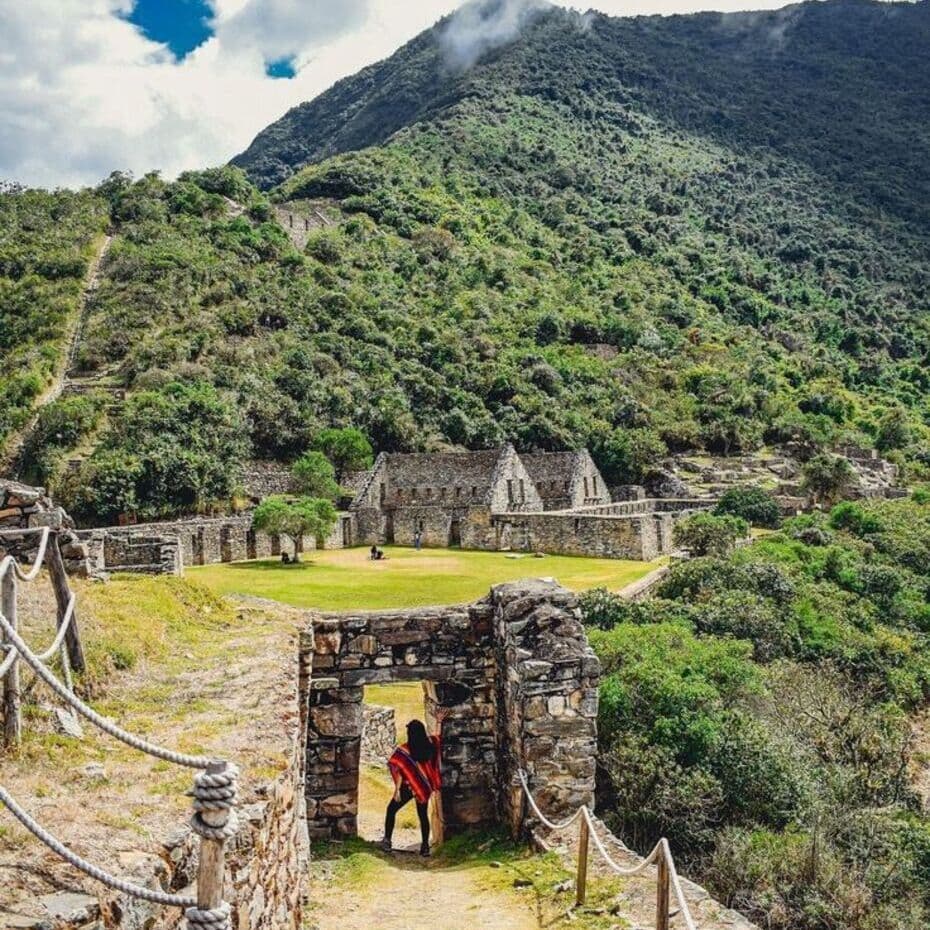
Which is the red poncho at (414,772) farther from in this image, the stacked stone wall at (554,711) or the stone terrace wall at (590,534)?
the stone terrace wall at (590,534)

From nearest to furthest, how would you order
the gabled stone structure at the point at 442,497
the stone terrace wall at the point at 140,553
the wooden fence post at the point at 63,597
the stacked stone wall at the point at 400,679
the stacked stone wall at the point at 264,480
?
the wooden fence post at the point at 63,597 < the stacked stone wall at the point at 400,679 < the stone terrace wall at the point at 140,553 < the gabled stone structure at the point at 442,497 < the stacked stone wall at the point at 264,480

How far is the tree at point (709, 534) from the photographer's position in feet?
108

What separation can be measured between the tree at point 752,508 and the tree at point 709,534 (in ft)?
24.4

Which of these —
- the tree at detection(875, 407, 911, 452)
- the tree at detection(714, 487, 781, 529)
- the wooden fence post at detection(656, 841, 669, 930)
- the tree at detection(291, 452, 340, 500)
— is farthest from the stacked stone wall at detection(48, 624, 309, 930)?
the tree at detection(875, 407, 911, 452)

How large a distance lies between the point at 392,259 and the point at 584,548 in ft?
178

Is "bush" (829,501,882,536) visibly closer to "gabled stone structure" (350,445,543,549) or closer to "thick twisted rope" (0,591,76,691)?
"gabled stone structure" (350,445,543,549)

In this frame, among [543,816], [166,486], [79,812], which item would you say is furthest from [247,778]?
[166,486]

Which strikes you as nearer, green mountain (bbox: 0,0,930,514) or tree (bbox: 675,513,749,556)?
tree (bbox: 675,513,749,556)

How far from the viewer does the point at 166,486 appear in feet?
146

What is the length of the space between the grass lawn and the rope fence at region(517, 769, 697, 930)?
592 inches

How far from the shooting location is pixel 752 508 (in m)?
41.8

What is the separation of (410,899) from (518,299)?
257 feet

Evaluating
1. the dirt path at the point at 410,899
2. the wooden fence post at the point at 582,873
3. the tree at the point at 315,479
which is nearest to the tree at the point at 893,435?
the tree at the point at 315,479

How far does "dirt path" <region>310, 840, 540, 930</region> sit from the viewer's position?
7.62 meters
